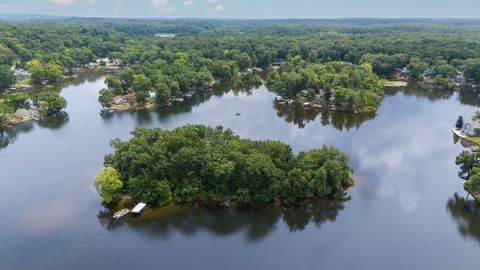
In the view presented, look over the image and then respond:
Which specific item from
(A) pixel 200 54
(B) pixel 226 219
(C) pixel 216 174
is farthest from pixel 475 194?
(A) pixel 200 54

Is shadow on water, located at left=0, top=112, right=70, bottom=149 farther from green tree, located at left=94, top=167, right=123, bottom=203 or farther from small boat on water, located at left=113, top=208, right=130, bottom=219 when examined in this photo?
small boat on water, located at left=113, top=208, right=130, bottom=219

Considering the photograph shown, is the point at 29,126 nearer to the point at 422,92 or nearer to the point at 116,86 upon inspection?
the point at 116,86

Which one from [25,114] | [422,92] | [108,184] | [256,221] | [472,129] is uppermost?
[108,184]

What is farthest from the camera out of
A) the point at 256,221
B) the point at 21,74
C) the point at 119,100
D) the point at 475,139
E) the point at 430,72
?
the point at 430,72

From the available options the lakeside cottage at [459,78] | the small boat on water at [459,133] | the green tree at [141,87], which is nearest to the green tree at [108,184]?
the green tree at [141,87]

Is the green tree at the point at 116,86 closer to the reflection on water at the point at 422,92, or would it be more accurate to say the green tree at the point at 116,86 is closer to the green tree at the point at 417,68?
the reflection on water at the point at 422,92

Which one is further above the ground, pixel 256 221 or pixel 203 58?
pixel 203 58

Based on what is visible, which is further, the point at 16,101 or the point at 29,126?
the point at 16,101

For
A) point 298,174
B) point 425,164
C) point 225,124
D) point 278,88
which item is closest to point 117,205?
A: point 298,174
